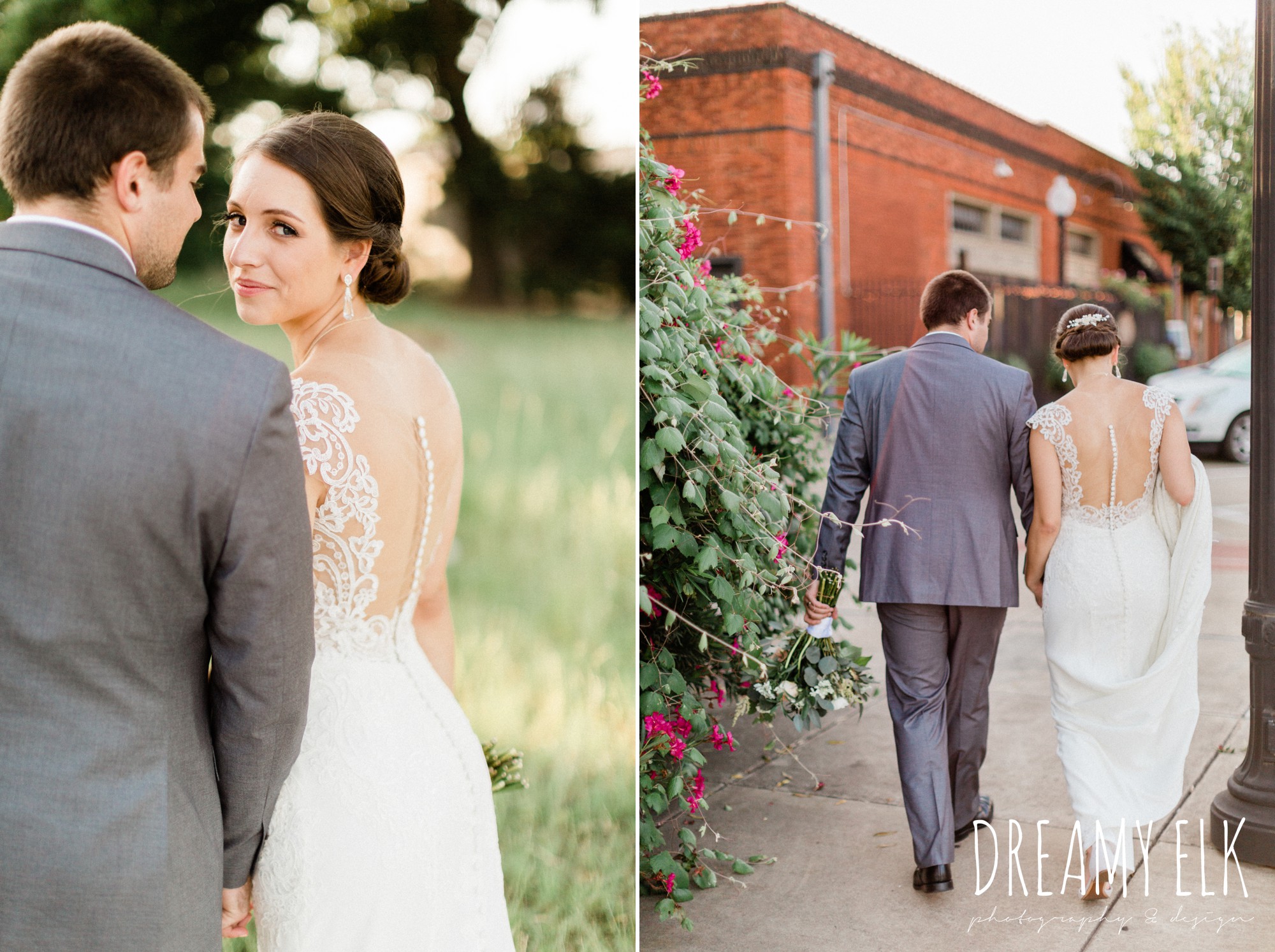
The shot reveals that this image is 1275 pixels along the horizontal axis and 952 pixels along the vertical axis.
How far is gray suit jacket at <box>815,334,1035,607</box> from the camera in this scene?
124 inches

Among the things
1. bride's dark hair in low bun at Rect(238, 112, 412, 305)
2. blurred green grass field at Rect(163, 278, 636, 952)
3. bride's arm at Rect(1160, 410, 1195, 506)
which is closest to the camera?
bride's dark hair in low bun at Rect(238, 112, 412, 305)

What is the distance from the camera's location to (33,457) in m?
1.35

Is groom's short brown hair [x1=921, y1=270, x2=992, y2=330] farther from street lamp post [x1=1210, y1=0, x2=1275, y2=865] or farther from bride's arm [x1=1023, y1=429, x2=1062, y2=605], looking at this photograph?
street lamp post [x1=1210, y1=0, x2=1275, y2=865]

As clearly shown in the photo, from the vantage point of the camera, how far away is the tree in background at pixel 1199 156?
327 cm

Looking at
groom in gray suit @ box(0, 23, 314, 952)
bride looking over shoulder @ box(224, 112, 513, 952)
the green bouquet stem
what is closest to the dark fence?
the green bouquet stem

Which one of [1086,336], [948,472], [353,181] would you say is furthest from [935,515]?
[353,181]

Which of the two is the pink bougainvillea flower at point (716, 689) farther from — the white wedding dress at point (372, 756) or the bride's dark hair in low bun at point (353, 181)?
the bride's dark hair in low bun at point (353, 181)

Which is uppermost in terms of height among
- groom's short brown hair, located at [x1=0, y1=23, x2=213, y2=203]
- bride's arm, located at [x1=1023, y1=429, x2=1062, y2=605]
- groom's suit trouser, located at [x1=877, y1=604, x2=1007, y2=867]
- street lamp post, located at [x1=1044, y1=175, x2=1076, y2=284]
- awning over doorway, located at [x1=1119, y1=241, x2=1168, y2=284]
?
street lamp post, located at [x1=1044, y1=175, x2=1076, y2=284]

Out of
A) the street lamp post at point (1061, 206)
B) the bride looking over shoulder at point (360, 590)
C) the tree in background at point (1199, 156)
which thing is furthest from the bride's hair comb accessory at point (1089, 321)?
the bride looking over shoulder at point (360, 590)

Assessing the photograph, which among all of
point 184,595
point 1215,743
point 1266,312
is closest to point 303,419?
point 184,595

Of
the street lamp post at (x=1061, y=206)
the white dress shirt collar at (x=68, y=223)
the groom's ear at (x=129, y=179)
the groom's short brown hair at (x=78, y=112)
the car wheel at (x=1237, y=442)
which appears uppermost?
the street lamp post at (x=1061, y=206)

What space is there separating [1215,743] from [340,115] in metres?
3.71

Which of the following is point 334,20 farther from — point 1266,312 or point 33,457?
point 1266,312

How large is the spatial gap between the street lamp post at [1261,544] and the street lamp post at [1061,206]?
0.50 m
